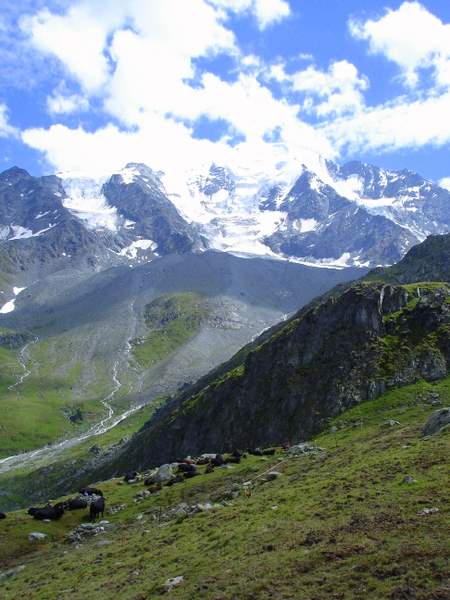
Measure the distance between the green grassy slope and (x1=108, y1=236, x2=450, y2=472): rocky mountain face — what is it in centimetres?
2830

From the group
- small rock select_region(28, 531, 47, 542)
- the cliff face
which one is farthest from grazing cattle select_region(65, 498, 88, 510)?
the cliff face

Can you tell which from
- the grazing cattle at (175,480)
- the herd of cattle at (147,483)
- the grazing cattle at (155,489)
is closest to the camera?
the herd of cattle at (147,483)

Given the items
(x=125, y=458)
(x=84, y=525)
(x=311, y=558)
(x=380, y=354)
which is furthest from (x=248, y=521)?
(x=125, y=458)

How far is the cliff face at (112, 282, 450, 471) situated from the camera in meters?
89.8

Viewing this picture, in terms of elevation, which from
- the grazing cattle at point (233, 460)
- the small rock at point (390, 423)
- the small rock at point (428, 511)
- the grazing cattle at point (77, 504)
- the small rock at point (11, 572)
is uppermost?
the small rock at point (428, 511)

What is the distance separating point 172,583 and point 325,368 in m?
70.6

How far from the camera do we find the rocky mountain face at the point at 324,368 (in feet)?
295

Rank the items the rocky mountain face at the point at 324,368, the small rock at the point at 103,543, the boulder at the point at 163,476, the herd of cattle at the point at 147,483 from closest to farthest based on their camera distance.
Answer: the small rock at the point at 103,543 → the herd of cattle at the point at 147,483 → the boulder at the point at 163,476 → the rocky mountain face at the point at 324,368

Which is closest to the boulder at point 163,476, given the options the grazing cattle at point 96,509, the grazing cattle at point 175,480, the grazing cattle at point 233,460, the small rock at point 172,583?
the grazing cattle at point 175,480

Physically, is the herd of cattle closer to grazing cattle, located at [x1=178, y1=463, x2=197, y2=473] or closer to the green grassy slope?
grazing cattle, located at [x1=178, y1=463, x2=197, y2=473]

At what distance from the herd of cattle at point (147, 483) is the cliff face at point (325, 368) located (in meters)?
17.9

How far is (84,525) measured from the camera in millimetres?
56719

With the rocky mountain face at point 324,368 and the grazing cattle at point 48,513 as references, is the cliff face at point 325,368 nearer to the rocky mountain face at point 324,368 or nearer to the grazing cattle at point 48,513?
the rocky mountain face at point 324,368

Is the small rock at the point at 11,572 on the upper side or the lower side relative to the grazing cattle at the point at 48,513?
lower
